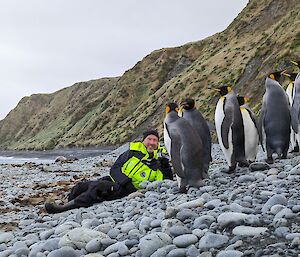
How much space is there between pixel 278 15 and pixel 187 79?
11.3m

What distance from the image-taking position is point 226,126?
21.3ft

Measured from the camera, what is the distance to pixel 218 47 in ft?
164

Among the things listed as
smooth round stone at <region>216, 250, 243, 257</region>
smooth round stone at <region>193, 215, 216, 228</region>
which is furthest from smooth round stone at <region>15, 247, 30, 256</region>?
smooth round stone at <region>216, 250, 243, 257</region>

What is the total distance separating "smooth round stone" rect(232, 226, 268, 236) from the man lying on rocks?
3.09m

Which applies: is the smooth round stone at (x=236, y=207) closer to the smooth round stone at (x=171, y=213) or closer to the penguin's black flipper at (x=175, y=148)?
the smooth round stone at (x=171, y=213)

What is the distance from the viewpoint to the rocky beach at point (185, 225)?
3.21 meters

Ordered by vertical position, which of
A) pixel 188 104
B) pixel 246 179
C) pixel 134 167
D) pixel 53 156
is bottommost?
pixel 53 156

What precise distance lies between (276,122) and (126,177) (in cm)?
283

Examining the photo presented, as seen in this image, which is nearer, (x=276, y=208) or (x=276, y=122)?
(x=276, y=208)

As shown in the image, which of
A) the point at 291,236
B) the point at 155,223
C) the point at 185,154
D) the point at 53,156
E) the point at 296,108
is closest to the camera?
the point at 291,236

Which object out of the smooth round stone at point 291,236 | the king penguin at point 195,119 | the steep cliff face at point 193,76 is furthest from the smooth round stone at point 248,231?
the steep cliff face at point 193,76

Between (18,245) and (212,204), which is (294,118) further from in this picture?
(18,245)

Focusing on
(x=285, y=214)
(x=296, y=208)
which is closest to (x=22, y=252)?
(x=285, y=214)

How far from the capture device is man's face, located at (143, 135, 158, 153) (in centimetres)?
644
